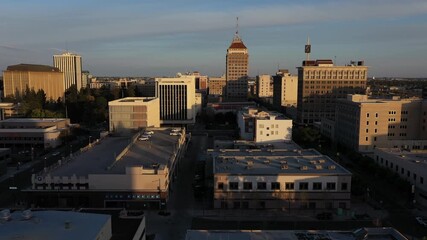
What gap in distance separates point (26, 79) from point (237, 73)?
6093cm

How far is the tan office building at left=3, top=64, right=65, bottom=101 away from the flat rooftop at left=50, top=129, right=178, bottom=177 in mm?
64005

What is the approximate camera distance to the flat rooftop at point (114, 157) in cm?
3129

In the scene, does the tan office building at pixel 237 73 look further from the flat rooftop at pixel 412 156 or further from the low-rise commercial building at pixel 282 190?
the low-rise commercial building at pixel 282 190

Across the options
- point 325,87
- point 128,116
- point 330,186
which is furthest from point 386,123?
point 128,116

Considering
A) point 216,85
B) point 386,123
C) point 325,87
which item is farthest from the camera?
point 216,85

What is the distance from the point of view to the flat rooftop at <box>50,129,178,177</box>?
103 ft

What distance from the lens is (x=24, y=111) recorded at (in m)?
74.2

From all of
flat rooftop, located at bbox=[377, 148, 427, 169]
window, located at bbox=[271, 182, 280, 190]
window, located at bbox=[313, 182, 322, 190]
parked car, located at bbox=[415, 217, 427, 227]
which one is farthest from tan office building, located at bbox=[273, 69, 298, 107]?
parked car, located at bbox=[415, 217, 427, 227]

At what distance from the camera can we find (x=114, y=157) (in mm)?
36438

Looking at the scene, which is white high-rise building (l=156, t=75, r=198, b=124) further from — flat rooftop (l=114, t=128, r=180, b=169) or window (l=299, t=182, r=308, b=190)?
window (l=299, t=182, r=308, b=190)

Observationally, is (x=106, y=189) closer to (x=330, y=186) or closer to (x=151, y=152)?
(x=151, y=152)

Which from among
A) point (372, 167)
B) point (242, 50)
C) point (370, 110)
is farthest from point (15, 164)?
point (242, 50)

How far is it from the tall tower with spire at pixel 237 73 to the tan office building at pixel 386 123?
75.8m

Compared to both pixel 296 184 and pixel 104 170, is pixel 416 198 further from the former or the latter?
pixel 104 170
